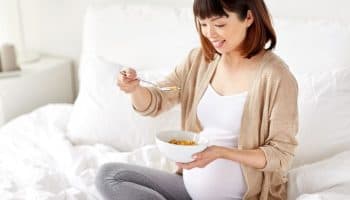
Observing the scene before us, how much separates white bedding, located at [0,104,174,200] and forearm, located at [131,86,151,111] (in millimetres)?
314

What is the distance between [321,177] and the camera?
1407mm

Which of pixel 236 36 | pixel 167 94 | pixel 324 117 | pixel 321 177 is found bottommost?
pixel 321 177

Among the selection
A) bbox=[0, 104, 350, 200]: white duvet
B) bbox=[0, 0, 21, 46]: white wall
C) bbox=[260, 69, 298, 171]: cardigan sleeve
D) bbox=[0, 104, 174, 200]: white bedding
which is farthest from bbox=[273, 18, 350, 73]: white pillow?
bbox=[0, 0, 21, 46]: white wall

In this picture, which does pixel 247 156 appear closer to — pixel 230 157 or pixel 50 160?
pixel 230 157

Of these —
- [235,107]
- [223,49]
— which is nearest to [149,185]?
[235,107]

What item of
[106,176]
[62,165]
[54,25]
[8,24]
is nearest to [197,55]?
[106,176]

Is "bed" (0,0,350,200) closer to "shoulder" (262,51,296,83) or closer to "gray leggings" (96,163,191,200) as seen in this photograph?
"gray leggings" (96,163,191,200)

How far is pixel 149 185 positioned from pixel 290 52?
722mm

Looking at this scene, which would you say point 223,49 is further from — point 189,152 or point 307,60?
point 307,60

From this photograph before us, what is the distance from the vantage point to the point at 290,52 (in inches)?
68.1

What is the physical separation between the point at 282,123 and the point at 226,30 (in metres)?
0.28

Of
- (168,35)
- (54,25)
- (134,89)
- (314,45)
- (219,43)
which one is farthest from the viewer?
(54,25)

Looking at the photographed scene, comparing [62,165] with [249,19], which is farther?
[62,165]

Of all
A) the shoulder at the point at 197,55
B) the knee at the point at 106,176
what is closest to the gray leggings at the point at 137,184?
the knee at the point at 106,176
